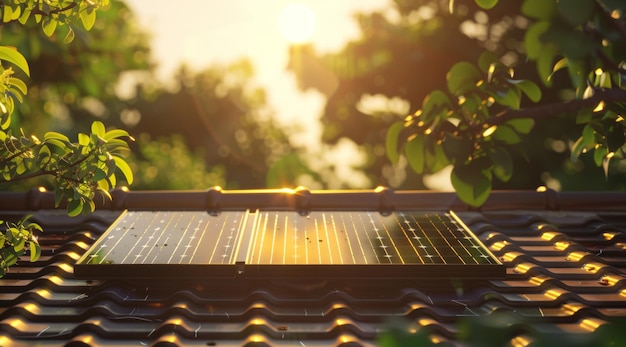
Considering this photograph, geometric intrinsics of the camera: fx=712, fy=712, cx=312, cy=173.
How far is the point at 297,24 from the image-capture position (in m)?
37.9

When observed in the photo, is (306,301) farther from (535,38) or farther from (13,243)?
(535,38)

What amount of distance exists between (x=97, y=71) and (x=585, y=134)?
1976 centimetres

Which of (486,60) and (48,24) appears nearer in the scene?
(486,60)

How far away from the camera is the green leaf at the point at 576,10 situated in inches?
116

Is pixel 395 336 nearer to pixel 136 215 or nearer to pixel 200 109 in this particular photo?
pixel 136 215

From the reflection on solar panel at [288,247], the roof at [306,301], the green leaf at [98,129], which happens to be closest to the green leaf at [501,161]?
the roof at [306,301]

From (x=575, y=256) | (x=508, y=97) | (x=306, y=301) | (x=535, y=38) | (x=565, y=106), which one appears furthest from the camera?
(x=575, y=256)

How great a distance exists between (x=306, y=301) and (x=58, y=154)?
210 cm

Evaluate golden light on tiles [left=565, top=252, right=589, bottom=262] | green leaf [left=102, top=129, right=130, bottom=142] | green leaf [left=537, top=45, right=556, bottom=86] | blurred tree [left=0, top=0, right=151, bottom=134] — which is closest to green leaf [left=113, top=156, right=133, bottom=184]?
green leaf [left=102, top=129, right=130, bottom=142]

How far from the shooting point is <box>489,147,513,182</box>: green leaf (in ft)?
14.9

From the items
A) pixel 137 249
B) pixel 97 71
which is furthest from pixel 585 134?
pixel 97 71

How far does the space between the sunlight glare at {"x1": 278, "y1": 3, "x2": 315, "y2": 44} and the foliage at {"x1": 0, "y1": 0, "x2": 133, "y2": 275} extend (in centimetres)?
3045

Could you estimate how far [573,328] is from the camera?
483 centimetres

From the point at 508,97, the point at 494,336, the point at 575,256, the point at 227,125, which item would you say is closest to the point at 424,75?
the point at 575,256
